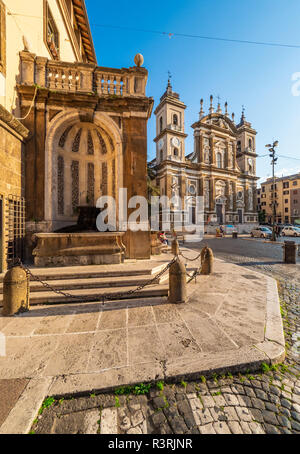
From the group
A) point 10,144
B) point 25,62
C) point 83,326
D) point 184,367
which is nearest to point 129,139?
point 10,144

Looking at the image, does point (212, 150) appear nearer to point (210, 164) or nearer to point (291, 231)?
point (210, 164)

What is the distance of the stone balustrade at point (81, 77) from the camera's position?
605 centimetres

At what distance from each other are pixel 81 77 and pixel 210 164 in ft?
112

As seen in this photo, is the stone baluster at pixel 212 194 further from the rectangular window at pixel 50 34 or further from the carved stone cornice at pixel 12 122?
the carved stone cornice at pixel 12 122

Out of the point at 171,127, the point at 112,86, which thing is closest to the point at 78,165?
the point at 112,86

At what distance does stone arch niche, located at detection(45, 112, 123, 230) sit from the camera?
6402 millimetres

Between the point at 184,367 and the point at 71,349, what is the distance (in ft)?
5.29

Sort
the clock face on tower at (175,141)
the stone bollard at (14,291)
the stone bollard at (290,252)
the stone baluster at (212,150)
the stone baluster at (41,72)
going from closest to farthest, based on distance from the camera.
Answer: the stone bollard at (14,291)
the stone baluster at (41,72)
the stone bollard at (290,252)
the clock face on tower at (175,141)
the stone baluster at (212,150)

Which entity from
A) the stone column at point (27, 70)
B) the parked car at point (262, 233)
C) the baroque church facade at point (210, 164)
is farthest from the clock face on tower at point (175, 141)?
the stone column at point (27, 70)

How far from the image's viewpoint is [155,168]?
116 feet

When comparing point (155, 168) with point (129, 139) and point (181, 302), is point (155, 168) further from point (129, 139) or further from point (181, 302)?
point (181, 302)

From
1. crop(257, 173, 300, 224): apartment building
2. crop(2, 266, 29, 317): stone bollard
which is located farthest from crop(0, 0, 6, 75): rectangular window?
crop(257, 173, 300, 224): apartment building

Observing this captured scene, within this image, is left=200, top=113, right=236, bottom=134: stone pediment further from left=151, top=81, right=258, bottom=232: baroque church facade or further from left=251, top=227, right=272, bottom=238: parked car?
left=251, top=227, right=272, bottom=238: parked car

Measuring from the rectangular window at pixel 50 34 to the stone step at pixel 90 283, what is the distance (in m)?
9.62
